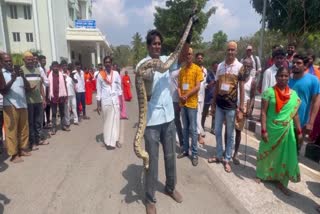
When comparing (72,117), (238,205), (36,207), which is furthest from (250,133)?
Result: (72,117)

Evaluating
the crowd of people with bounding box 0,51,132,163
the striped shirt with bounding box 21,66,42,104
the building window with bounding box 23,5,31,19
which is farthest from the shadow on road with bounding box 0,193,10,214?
the building window with bounding box 23,5,31,19

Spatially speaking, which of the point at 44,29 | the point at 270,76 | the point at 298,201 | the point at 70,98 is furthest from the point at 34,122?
the point at 44,29

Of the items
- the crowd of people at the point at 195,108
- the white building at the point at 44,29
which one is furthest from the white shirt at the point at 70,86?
the white building at the point at 44,29

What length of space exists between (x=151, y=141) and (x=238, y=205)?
4.75ft

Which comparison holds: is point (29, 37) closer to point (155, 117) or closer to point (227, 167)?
point (227, 167)

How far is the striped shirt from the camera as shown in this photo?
5.50 meters

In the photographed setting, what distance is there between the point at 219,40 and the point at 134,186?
117 feet

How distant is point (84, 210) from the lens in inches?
131

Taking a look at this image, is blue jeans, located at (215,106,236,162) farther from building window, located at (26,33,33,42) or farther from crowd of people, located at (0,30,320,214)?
building window, located at (26,33,33,42)

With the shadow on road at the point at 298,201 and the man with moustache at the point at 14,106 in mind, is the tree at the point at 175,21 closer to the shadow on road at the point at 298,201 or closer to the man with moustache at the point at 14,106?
the man with moustache at the point at 14,106

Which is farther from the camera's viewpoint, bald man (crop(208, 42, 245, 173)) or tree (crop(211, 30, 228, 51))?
tree (crop(211, 30, 228, 51))

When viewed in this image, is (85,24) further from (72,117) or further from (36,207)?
(36,207)

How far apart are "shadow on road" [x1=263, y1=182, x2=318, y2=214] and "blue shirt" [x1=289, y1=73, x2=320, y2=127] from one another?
1.31 m

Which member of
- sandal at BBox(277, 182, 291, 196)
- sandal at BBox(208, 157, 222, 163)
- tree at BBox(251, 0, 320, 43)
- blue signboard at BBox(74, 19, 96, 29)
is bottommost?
sandal at BBox(277, 182, 291, 196)
